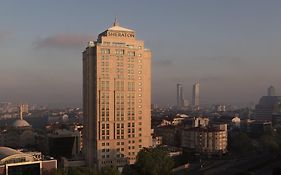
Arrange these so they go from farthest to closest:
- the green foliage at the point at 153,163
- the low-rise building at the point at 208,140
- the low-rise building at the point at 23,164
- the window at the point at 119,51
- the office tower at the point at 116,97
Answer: the low-rise building at the point at 208,140
the window at the point at 119,51
the office tower at the point at 116,97
the green foliage at the point at 153,163
the low-rise building at the point at 23,164

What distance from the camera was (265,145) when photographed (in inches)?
1884

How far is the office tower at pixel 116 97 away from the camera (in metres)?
36.4

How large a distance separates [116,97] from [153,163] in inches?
334

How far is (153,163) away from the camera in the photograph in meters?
31.6

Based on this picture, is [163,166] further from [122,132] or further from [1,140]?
[1,140]

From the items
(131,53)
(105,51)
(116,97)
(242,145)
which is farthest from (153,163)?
(242,145)

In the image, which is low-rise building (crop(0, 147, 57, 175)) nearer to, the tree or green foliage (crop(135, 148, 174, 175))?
green foliage (crop(135, 148, 174, 175))

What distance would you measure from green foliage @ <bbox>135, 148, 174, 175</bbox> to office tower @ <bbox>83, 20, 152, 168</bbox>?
4699mm

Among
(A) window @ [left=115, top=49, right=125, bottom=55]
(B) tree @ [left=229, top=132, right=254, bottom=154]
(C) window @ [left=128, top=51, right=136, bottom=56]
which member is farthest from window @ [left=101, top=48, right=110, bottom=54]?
(B) tree @ [left=229, top=132, right=254, bottom=154]

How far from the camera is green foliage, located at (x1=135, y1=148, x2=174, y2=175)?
31506 millimetres

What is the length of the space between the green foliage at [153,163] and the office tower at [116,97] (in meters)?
4.70

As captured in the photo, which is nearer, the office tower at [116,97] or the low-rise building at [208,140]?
the office tower at [116,97]

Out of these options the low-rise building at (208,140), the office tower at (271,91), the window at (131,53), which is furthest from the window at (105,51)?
the office tower at (271,91)

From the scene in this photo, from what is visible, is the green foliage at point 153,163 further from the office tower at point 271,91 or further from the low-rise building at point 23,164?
the office tower at point 271,91
